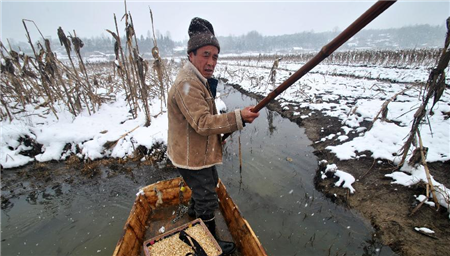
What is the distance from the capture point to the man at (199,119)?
1765mm

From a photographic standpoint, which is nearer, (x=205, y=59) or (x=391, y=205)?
(x=205, y=59)

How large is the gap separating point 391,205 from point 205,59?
13.3ft

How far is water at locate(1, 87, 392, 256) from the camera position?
3146 mm

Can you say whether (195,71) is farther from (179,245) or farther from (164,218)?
(164,218)

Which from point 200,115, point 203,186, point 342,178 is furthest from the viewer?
point 342,178

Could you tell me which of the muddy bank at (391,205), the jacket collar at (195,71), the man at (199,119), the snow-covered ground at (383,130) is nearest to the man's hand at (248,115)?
the man at (199,119)

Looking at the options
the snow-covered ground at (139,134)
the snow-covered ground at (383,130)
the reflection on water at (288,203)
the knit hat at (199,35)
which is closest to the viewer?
the knit hat at (199,35)

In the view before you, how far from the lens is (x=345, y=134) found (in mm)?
6262

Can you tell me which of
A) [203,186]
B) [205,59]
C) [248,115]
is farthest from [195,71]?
[203,186]

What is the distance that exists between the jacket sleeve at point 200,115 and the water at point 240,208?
7.96ft

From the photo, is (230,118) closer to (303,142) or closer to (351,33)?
(351,33)

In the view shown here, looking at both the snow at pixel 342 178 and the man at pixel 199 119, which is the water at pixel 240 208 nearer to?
the snow at pixel 342 178

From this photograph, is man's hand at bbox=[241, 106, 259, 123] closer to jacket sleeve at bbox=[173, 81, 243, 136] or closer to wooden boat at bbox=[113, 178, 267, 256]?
jacket sleeve at bbox=[173, 81, 243, 136]

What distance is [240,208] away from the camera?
3.95 m
